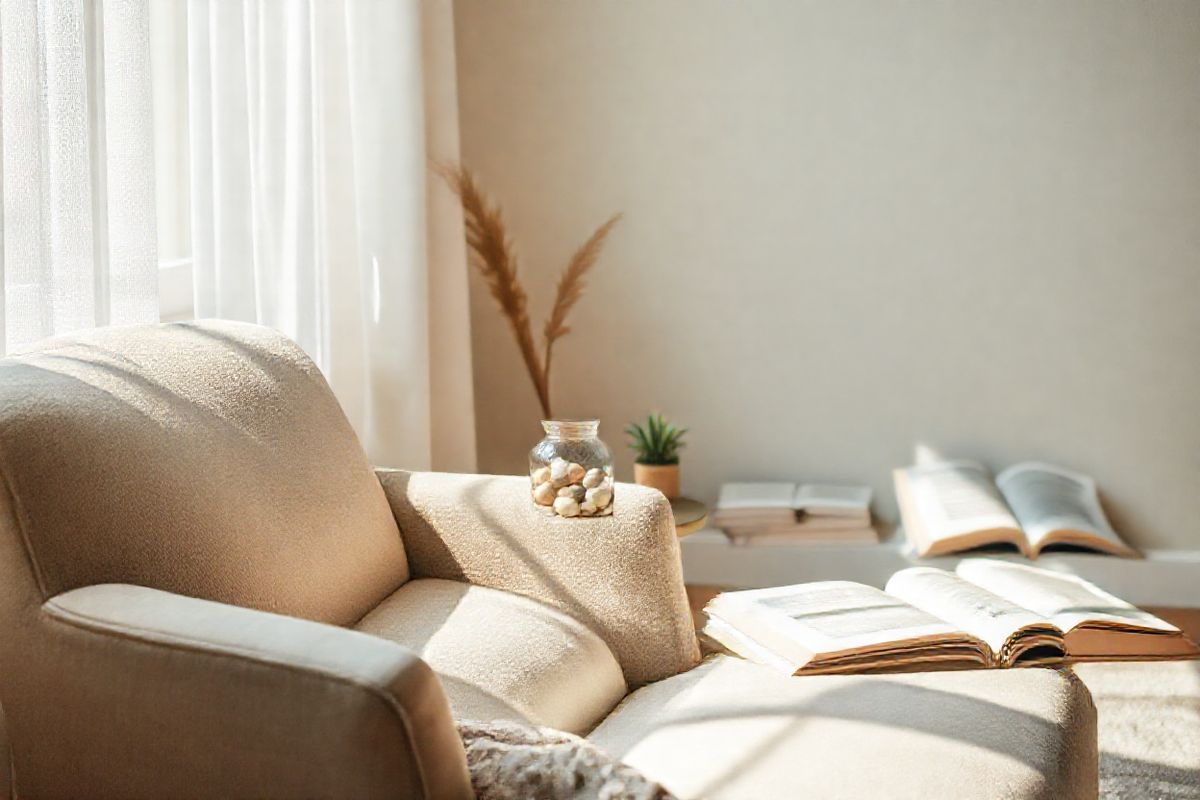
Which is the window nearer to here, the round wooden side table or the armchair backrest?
the armchair backrest

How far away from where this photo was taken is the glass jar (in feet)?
5.92

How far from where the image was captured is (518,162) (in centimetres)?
336

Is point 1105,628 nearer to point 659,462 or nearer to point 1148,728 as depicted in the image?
point 1148,728

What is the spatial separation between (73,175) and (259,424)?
0.47 m

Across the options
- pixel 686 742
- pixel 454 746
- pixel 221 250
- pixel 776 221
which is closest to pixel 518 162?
pixel 776 221

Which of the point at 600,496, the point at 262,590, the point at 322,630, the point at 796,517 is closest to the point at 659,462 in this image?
the point at 796,517

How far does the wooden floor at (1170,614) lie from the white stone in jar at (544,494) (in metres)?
1.00

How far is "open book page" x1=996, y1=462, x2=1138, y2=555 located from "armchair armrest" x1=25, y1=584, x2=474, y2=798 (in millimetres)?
2108

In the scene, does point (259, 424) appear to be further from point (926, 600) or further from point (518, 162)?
point (518, 162)

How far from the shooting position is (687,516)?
265 centimetres

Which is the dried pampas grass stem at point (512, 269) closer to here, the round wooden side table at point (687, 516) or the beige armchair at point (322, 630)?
the round wooden side table at point (687, 516)

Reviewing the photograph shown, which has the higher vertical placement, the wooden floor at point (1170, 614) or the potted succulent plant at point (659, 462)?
the potted succulent plant at point (659, 462)

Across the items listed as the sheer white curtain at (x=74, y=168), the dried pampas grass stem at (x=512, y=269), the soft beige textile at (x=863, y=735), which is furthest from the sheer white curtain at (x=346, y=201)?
the soft beige textile at (x=863, y=735)

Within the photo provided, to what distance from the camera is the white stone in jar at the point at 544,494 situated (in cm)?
185
